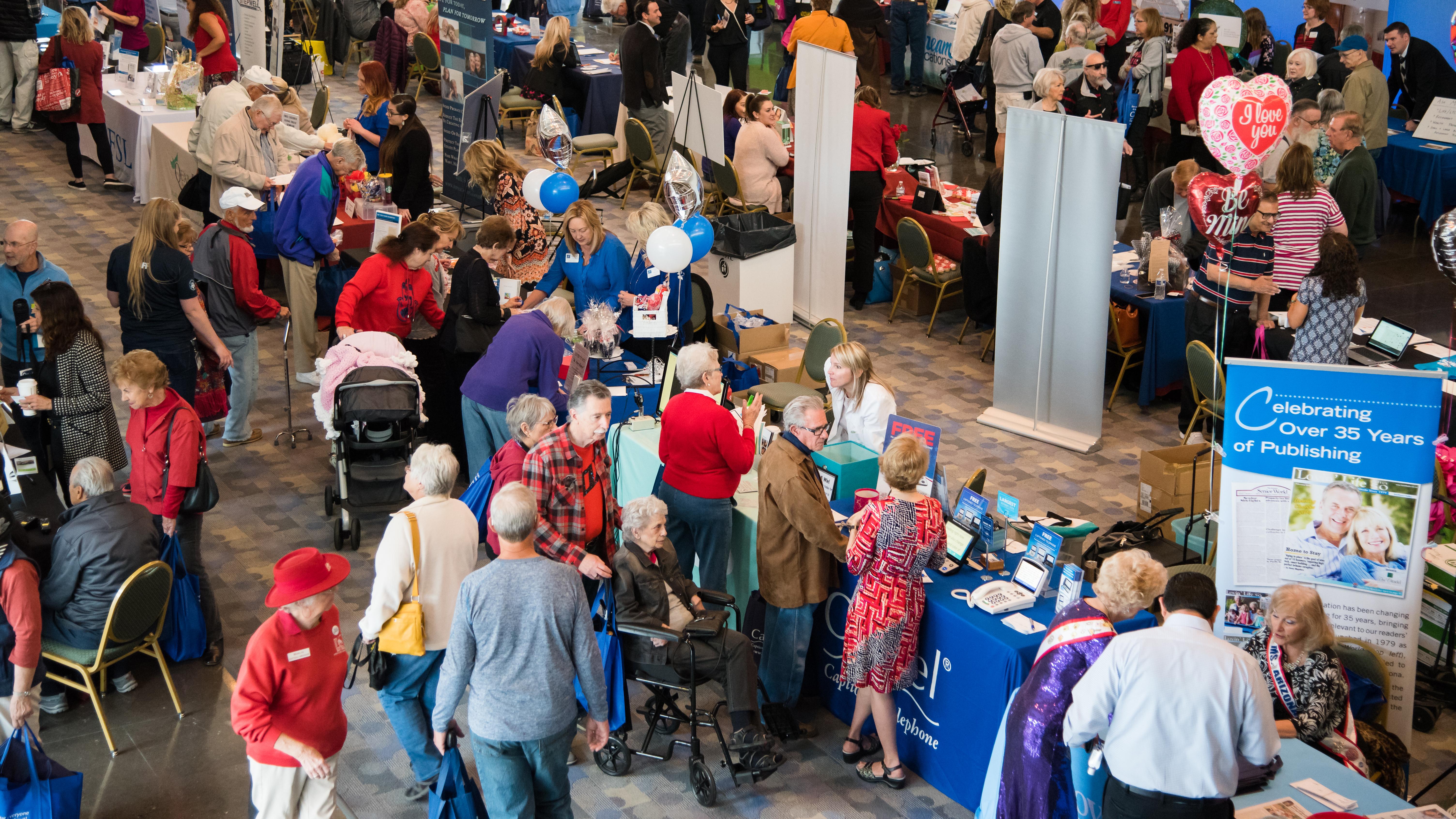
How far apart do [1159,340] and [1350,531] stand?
317 cm

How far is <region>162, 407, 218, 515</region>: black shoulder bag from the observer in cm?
496

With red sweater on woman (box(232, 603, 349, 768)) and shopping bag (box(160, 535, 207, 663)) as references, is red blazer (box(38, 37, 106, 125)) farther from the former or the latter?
red sweater on woman (box(232, 603, 349, 768))

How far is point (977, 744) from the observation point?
13.9 ft

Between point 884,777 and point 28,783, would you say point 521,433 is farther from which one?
point 28,783

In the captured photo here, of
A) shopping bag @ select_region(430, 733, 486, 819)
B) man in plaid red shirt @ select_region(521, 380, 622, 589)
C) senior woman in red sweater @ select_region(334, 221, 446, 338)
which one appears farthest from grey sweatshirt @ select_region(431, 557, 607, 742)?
senior woman in red sweater @ select_region(334, 221, 446, 338)

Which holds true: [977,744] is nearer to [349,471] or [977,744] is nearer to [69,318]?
[349,471]

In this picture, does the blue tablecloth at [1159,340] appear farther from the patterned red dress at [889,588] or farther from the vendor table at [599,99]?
the vendor table at [599,99]

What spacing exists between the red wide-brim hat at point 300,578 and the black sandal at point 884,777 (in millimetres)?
1967

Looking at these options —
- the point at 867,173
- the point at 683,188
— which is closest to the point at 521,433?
the point at 683,188

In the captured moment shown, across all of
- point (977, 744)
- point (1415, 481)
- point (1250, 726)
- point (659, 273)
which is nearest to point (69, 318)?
point (659, 273)

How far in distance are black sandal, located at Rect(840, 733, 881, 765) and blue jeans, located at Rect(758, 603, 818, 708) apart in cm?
28

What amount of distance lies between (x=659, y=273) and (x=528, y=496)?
338 centimetres

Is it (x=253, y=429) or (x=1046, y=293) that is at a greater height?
(x=1046, y=293)

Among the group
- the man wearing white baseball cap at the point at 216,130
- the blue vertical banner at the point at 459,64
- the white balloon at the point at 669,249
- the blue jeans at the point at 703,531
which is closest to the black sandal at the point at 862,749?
the blue jeans at the point at 703,531
